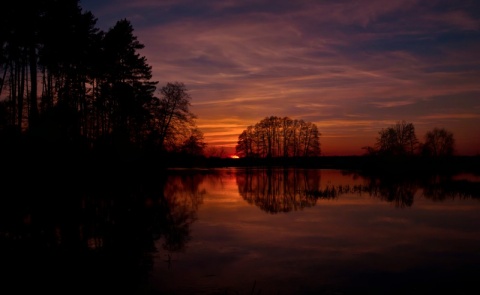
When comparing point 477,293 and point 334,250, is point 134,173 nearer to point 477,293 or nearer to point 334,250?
point 334,250

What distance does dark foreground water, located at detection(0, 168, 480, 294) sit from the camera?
29.8ft

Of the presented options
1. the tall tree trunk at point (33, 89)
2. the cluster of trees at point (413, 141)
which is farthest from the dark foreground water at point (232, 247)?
the cluster of trees at point (413, 141)

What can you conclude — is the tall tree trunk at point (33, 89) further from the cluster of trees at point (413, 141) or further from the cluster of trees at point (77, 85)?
the cluster of trees at point (413, 141)

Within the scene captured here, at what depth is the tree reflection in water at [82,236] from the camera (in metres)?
8.84

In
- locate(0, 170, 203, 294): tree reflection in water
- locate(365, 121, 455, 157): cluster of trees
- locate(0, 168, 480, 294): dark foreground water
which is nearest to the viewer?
locate(0, 170, 203, 294): tree reflection in water

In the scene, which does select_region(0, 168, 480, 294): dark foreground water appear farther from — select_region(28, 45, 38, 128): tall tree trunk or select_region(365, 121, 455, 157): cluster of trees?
select_region(365, 121, 455, 157): cluster of trees

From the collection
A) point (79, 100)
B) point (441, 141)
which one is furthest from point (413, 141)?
point (79, 100)

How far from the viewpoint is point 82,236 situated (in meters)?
13.3

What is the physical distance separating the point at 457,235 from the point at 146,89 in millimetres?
42073

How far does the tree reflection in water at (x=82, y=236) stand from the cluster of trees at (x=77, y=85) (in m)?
6.41

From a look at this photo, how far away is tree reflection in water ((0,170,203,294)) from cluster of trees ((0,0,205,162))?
21.0 feet

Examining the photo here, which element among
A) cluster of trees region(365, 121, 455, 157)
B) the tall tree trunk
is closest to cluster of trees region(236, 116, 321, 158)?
cluster of trees region(365, 121, 455, 157)

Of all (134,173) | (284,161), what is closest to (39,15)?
(134,173)

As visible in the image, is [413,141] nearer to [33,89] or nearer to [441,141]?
[441,141]
